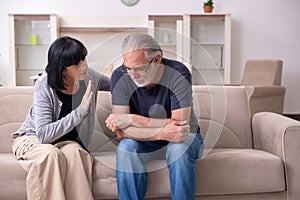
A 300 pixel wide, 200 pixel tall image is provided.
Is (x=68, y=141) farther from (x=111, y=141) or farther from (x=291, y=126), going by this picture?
(x=291, y=126)

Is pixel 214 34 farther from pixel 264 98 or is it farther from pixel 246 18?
pixel 264 98

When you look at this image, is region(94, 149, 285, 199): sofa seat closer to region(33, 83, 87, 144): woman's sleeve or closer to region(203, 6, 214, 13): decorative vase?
region(33, 83, 87, 144): woman's sleeve

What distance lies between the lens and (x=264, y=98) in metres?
5.06

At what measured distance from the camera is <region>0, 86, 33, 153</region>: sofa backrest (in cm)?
235

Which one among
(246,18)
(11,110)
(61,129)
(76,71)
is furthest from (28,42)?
(61,129)

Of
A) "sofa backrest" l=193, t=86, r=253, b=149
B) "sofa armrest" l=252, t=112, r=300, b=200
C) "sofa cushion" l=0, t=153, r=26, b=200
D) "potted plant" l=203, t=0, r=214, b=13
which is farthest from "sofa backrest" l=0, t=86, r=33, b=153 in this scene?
"potted plant" l=203, t=0, r=214, b=13

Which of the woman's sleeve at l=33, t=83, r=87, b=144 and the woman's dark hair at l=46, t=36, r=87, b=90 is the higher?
the woman's dark hair at l=46, t=36, r=87, b=90

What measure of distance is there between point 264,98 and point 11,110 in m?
3.32

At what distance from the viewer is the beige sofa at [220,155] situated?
6.55ft

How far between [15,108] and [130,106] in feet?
2.32

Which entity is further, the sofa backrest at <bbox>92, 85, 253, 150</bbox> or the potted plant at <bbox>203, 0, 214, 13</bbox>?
the potted plant at <bbox>203, 0, 214, 13</bbox>

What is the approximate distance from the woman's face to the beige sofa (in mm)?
307

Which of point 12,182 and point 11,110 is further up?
point 11,110

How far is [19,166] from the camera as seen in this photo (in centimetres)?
197
